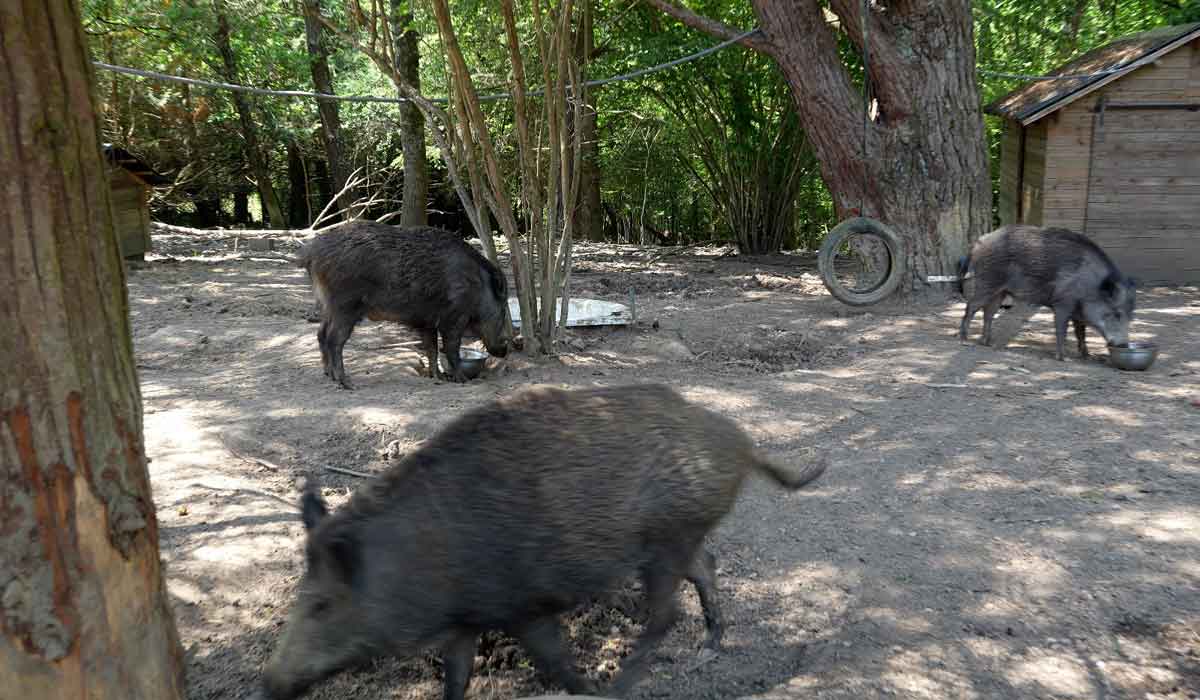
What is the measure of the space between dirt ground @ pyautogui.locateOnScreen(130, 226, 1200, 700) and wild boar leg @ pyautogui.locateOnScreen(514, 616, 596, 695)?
0.38 meters

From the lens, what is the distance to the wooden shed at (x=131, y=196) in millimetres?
12484

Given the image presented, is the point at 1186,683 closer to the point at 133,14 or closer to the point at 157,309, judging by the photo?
the point at 157,309

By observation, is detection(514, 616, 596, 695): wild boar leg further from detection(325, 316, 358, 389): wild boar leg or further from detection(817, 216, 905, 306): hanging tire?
detection(817, 216, 905, 306): hanging tire

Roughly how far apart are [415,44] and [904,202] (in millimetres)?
8204

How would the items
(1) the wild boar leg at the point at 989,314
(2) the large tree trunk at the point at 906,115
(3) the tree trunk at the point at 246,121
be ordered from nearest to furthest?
1. (1) the wild boar leg at the point at 989,314
2. (2) the large tree trunk at the point at 906,115
3. (3) the tree trunk at the point at 246,121

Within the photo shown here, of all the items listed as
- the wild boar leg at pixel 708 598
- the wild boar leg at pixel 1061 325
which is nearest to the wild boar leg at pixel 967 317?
the wild boar leg at pixel 1061 325

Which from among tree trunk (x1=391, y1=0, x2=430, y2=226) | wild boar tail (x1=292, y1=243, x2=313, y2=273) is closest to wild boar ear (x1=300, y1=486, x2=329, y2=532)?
wild boar tail (x1=292, y1=243, x2=313, y2=273)

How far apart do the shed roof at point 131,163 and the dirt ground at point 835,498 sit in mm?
4400

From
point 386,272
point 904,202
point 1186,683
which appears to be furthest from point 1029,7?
point 1186,683

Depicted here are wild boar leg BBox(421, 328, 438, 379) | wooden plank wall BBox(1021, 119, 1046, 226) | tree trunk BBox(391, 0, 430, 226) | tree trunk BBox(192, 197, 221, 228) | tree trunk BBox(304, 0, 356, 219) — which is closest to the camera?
wild boar leg BBox(421, 328, 438, 379)

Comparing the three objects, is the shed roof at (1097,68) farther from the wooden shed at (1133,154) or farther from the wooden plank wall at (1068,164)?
the wooden plank wall at (1068,164)

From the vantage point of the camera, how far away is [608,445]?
3184 mm

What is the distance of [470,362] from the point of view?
7484mm

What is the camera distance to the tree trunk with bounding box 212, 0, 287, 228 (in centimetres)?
1612
